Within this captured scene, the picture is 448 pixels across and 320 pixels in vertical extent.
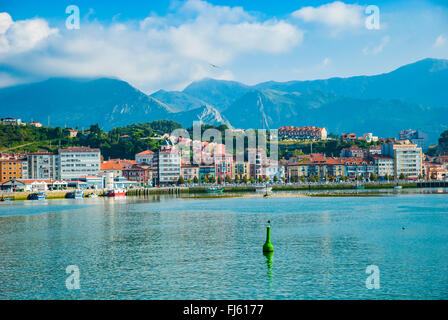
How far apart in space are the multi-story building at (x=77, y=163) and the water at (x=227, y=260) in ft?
396

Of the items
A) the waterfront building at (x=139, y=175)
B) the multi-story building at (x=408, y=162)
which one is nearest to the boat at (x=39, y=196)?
the waterfront building at (x=139, y=175)

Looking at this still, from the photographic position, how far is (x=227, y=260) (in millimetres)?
28609

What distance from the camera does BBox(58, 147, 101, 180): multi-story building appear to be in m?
166

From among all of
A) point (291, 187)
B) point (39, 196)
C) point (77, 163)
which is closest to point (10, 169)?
point (77, 163)

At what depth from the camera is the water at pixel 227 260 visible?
21.8 m

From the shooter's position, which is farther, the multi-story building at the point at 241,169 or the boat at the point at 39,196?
the multi-story building at the point at 241,169

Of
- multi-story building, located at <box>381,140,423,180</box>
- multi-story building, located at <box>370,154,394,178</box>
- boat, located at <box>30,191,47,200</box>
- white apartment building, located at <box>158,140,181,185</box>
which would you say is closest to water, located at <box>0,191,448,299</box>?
boat, located at <box>30,191,47,200</box>

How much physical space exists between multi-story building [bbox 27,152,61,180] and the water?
12186 centimetres

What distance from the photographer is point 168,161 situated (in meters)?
168

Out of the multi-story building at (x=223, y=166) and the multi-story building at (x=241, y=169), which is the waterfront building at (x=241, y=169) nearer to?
the multi-story building at (x=241, y=169)

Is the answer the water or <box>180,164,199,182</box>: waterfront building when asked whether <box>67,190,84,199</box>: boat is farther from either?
the water
